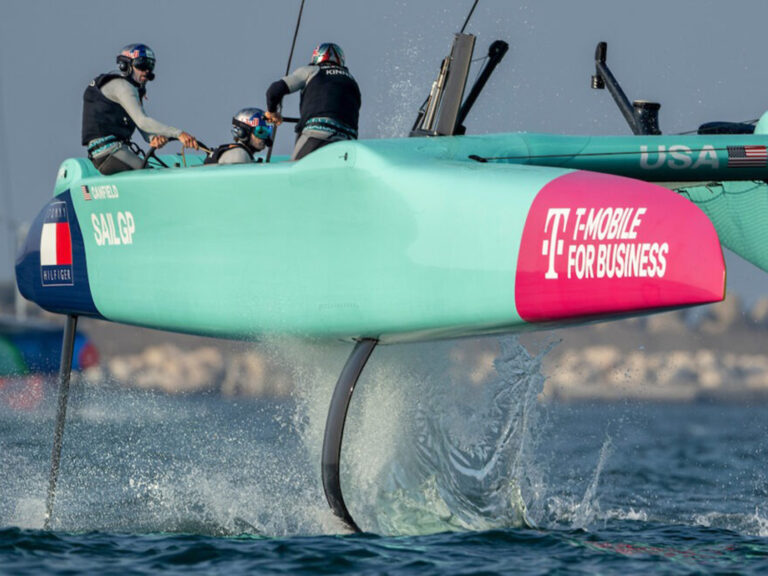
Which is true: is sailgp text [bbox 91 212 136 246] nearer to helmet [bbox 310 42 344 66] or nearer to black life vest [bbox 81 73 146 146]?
black life vest [bbox 81 73 146 146]

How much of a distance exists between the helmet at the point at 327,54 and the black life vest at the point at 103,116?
3.25 ft

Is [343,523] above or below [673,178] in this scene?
below

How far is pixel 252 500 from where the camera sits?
20.3 ft

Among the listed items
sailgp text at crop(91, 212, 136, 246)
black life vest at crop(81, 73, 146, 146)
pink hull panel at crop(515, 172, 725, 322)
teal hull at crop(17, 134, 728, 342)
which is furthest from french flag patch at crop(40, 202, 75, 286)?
pink hull panel at crop(515, 172, 725, 322)

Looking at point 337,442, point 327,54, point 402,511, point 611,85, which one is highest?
point 611,85

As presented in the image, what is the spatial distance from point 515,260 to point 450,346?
4.95 feet

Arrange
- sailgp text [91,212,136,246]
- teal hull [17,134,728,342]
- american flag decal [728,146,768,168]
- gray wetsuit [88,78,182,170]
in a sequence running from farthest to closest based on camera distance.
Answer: gray wetsuit [88,78,182,170] → sailgp text [91,212,136,246] → american flag decal [728,146,768,168] → teal hull [17,134,728,342]

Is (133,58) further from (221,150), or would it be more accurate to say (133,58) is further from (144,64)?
(221,150)

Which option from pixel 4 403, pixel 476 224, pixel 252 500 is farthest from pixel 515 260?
pixel 4 403

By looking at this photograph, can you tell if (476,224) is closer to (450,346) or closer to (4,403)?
(450,346)

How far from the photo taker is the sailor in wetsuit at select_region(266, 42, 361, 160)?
586 centimetres

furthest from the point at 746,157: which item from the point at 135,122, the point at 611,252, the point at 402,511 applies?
the point at 135,122

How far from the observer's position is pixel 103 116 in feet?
21.2

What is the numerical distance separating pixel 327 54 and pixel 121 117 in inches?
46.0
